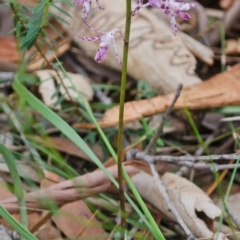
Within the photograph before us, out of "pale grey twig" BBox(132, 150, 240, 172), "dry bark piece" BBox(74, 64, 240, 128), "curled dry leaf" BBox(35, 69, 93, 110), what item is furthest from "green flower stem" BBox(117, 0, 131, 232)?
"curled dry leaf" BBox(35, 69, 93, 110)

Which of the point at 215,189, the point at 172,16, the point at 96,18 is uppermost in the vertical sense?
the point at 172,16

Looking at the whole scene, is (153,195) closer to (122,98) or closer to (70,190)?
(70,190)

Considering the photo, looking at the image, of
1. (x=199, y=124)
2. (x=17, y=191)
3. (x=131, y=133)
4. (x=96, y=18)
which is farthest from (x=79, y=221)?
(x=96, y=18)

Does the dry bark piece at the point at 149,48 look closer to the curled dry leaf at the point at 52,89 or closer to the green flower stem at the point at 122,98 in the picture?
the curled dry leaf at the point at 52,89

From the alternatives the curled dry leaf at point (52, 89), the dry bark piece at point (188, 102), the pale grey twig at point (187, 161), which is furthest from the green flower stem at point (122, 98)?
the curled dry leaf at point (52, 89)

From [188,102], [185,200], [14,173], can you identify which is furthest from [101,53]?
[188,102]

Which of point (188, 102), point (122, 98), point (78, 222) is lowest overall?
point (78, 222)

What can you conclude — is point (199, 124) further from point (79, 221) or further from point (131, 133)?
point (79, 221)
